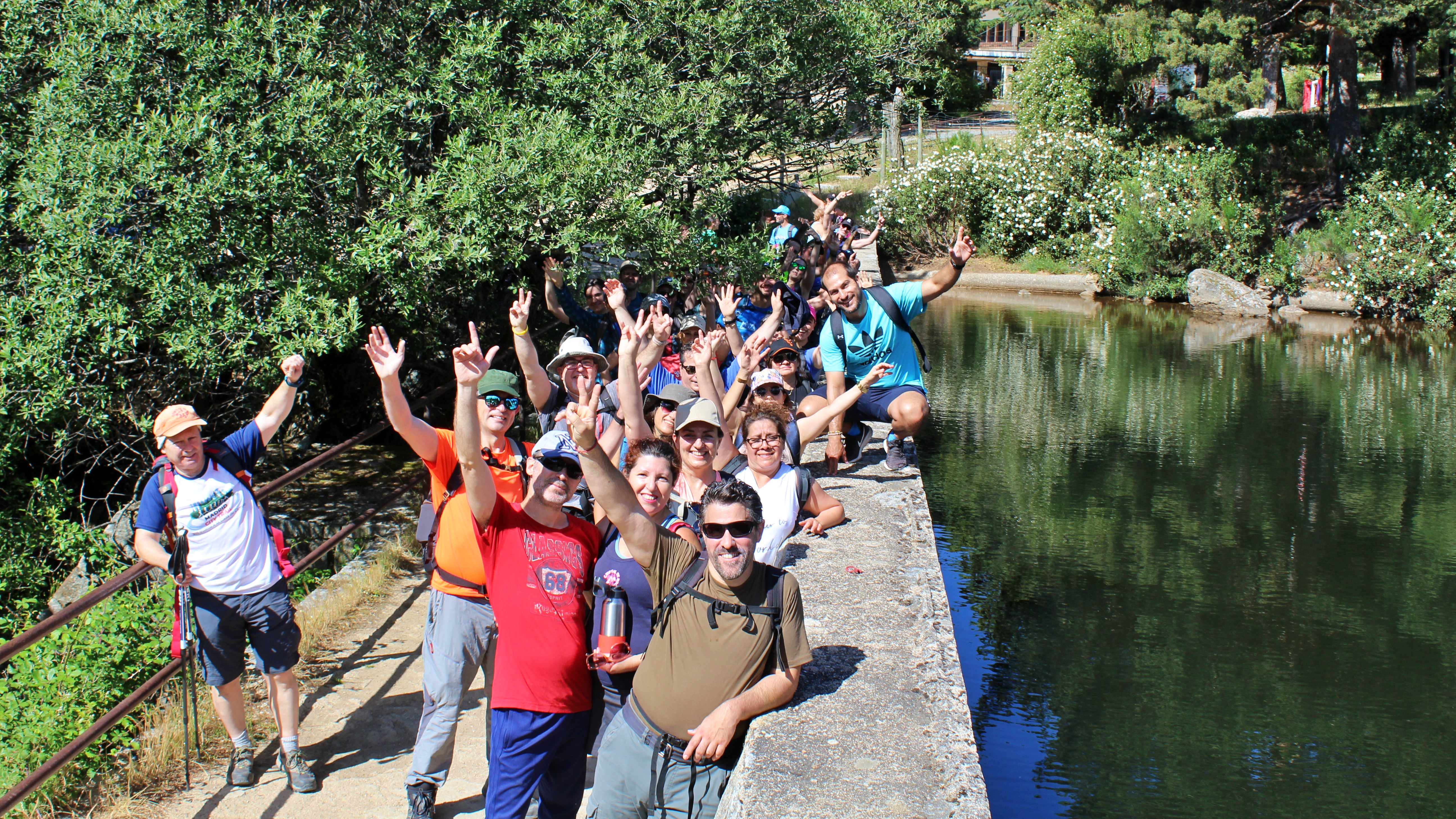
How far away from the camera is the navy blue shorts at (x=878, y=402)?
7.45 meters

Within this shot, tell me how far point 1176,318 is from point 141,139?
695 inches

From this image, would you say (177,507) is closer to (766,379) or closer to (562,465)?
(562,465)

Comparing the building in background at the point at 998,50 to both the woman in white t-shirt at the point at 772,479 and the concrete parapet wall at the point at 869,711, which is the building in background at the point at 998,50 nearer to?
the concrete parapet wall at the point at 869,711

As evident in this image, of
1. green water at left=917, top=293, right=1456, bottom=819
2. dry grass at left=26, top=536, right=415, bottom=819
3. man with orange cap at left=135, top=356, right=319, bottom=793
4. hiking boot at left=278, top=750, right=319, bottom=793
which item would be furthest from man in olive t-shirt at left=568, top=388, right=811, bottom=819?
green water at left=917, top=293, right=1456, bottom=819

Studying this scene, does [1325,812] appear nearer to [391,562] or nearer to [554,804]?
[554,804]

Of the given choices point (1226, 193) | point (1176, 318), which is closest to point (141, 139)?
point (1176, 318)

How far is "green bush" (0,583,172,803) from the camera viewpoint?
5.29m

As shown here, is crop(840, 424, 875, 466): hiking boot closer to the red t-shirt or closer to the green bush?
the red t-shirt

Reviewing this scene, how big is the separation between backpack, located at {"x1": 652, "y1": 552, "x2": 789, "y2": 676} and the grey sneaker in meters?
3.50

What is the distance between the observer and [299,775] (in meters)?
5.01

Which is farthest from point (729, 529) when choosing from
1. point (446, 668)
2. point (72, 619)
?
point (72, 619)

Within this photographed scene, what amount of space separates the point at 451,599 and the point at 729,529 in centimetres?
161

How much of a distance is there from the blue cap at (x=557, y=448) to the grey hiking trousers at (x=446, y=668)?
3.23 feet

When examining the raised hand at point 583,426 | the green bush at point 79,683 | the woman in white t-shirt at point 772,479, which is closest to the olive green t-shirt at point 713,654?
the raised hand at point 583,426
